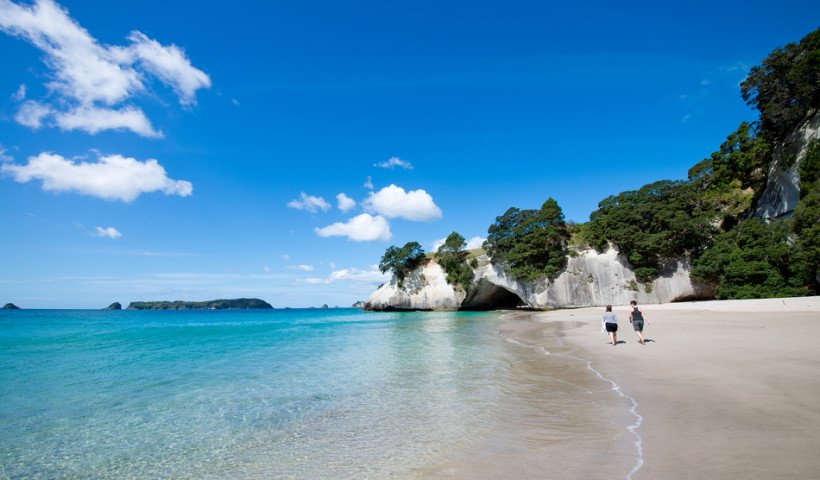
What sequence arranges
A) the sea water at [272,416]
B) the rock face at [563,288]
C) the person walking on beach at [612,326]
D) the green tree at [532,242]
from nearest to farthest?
the sea water at [272,416], the person walking on beach at [612,326], the rock face at [563,288], the green tree at [532,242]

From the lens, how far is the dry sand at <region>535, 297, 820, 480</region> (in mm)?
3561

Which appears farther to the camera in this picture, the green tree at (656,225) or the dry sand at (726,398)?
the green tree at (656,225)

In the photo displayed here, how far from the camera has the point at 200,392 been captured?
28.7ft

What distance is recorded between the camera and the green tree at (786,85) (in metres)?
22.5

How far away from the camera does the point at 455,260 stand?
50.0 meters

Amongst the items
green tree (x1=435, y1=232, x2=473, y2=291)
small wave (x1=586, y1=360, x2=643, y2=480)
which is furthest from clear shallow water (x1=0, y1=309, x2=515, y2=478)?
green tree (x1=435, y1=232, x2=473, y2=291)

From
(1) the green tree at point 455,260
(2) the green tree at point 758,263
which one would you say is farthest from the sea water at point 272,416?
(1) the green tree at point 455,260

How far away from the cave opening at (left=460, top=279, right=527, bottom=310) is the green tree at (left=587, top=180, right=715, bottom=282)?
16084 millimetres

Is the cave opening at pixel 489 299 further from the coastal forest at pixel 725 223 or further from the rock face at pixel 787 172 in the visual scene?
the rock face at pixel 787 172

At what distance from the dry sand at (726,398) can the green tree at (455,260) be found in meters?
36.5

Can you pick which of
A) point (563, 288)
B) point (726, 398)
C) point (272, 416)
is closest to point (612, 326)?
point (726, 398)

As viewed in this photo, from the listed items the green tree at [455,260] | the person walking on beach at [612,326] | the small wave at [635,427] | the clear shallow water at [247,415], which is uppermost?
the green tree at [455,260]

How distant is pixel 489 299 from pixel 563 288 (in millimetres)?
16371

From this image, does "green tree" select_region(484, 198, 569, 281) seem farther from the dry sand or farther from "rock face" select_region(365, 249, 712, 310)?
the dry sand
